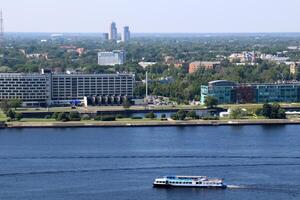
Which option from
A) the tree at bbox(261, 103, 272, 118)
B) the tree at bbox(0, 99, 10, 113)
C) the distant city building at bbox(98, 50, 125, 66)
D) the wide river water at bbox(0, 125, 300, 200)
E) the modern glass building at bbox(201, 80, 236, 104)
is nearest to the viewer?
the wide river water at bbox(0, 125, 300, 200)

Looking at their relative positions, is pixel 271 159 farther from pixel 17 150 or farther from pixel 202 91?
pixel 202 91

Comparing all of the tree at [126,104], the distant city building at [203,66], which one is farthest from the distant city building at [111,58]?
the tree at [126,104]

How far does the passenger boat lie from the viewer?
13258 mm

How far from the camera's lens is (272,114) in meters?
21.4

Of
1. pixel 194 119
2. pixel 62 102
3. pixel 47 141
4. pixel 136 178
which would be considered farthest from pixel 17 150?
pixel 62 102

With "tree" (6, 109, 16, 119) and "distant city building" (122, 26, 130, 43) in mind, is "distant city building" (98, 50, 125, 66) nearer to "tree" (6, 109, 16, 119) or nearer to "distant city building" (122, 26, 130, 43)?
"tree" (6, 109, 16, 119)

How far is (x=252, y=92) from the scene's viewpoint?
25.5 meters

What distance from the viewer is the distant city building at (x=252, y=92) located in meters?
25.2

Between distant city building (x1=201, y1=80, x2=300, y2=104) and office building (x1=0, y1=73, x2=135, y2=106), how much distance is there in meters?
2.14

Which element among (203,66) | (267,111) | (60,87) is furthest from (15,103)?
(203,66)

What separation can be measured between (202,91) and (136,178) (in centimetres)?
1199

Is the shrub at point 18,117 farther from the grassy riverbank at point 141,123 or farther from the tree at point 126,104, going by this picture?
the tree at point 126,104

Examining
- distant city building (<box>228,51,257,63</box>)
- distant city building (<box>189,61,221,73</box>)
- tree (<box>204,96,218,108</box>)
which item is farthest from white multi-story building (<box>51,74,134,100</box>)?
distant city building (<box>228,51,257,63</box>)

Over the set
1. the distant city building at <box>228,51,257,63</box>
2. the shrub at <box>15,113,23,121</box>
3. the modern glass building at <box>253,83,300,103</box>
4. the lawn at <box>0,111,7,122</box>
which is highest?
the modern glass building at <box>253,83,300,103</box>
